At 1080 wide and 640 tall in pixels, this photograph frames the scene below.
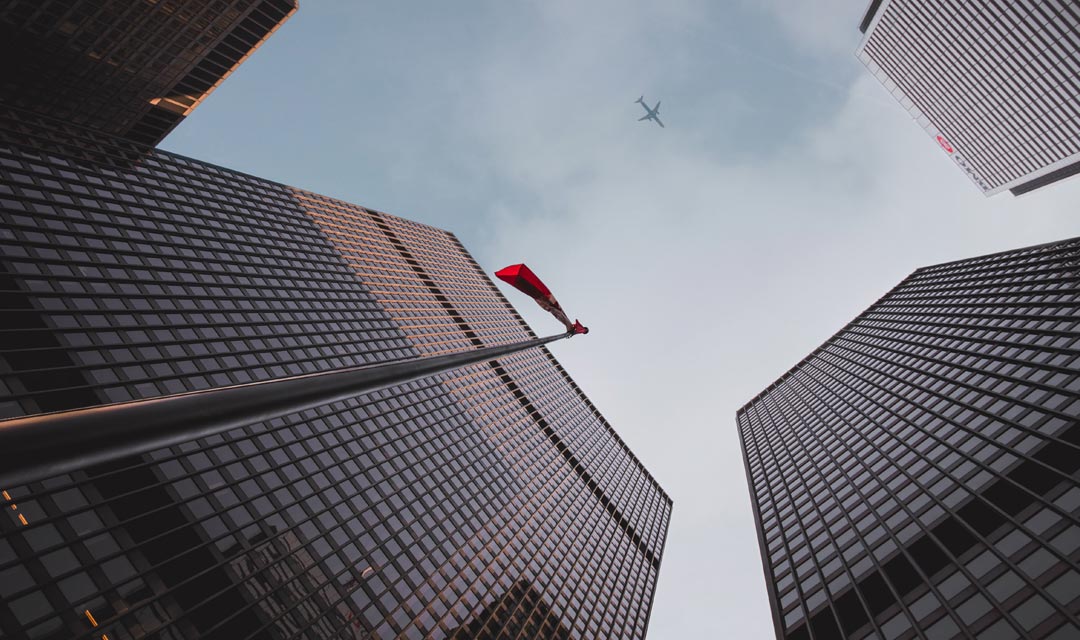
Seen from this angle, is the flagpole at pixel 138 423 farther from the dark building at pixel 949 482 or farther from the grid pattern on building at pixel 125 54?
the grid pattern on building at pixel 125 54

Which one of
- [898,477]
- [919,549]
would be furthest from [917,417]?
[919,549]


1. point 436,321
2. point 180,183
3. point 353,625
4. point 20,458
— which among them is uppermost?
point 180,183

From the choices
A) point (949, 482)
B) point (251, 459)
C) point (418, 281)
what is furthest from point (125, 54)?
point (949, 482)

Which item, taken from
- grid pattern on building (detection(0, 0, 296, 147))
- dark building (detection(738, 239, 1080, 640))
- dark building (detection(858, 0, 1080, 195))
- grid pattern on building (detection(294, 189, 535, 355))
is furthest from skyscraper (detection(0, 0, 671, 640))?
dark building (detection(858, 0, 1080, 195))

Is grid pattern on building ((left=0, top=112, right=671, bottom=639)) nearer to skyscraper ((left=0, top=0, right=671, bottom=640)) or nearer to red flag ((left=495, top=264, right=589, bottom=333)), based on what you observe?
skyscraper ((left=0, top=0, right=671, bottom=640))

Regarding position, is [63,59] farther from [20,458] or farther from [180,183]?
[20,458]

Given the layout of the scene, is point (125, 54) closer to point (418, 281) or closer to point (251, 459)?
point (418, 281)

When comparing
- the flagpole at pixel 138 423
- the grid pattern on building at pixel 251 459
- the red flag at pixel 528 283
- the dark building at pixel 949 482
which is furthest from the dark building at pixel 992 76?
the flagpole at pixel 138 423
